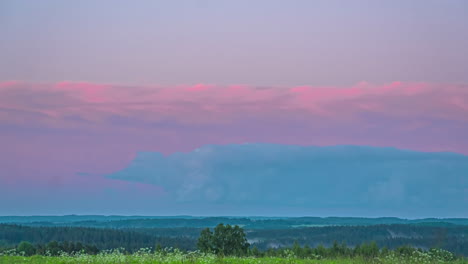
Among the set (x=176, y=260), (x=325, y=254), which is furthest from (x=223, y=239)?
(x=176, y=260)

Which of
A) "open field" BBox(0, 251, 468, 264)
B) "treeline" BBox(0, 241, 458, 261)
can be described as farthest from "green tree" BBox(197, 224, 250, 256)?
"open field" BBox(0, 251, 468, 264)

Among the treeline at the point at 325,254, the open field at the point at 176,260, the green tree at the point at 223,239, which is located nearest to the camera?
the open field at the point at 176,260

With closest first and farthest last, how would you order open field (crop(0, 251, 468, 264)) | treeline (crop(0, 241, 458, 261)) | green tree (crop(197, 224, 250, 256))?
open field (crop(0, 251, 468, 264)) → treeline (crop(0, 241, 458, 261)) → green tree (crop(197, 224, 250, 256))

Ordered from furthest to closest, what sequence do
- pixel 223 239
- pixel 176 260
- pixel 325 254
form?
pixel 325 254 < pixel 223 239 < pixel 176 260

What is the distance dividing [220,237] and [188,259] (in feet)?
74.9

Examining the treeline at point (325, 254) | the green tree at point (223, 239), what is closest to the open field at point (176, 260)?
the treeline at point (325, 254)

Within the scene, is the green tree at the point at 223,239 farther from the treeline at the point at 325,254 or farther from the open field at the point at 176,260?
the open field at the point at 176,260

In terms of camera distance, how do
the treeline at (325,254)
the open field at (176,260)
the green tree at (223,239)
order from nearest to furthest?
the open field at (176,260) < the treeline at (325,254) < the green tree at (223,239)

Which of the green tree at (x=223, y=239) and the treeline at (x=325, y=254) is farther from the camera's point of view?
the green tree at (x=223, y=239)

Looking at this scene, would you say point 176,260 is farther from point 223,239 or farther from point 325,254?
point 325,254

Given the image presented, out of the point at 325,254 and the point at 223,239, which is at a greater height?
the point at 223,239

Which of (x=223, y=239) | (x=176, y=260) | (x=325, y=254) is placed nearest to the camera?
(x=176, y=260)

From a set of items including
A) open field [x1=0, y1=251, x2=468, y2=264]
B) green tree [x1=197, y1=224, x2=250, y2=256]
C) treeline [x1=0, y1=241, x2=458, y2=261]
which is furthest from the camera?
green tree [x1=197, y1=224, x2=250, y2=256]

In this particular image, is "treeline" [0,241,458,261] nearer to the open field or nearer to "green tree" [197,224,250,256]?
the open field
